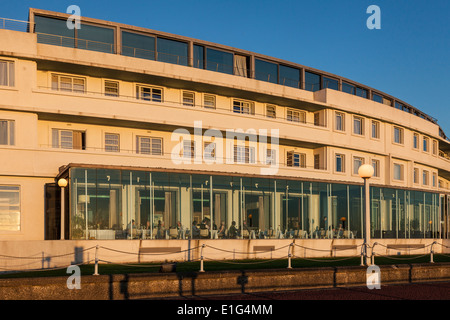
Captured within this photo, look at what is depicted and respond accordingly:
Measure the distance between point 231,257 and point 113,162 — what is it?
973 centimetres

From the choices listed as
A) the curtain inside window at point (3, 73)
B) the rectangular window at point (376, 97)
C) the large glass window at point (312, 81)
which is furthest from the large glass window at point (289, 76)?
the curtain inside window at point (3, 73)

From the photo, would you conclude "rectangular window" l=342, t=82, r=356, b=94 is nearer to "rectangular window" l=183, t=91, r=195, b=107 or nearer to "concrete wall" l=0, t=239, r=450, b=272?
"rectangular window" l=183, t=91, r=195, b=107

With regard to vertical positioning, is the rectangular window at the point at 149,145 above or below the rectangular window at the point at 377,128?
below

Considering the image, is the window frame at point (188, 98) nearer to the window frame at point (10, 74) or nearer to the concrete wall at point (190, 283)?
the window frame at point (10, 74)

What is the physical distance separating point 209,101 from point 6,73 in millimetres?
14029

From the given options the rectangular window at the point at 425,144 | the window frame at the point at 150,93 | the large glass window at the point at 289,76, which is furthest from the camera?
the rectangular window at the point at 425,144

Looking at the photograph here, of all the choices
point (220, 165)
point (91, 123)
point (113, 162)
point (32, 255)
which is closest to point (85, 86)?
point (91, 123)

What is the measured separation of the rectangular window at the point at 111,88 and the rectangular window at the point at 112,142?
8.59 feet

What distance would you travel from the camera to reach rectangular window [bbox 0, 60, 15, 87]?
29.2 metres

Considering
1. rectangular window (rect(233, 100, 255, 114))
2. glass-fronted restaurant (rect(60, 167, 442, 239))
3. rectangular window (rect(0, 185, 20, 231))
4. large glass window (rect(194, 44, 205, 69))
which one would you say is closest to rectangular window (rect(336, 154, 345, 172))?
glass-fronted restaurant (rect(60, 167, 442, 239))

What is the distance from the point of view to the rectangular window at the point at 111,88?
33812mm

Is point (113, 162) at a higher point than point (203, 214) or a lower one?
higher

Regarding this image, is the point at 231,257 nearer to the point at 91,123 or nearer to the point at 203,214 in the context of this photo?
the point at 203,214

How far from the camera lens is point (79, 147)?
1286 inches
